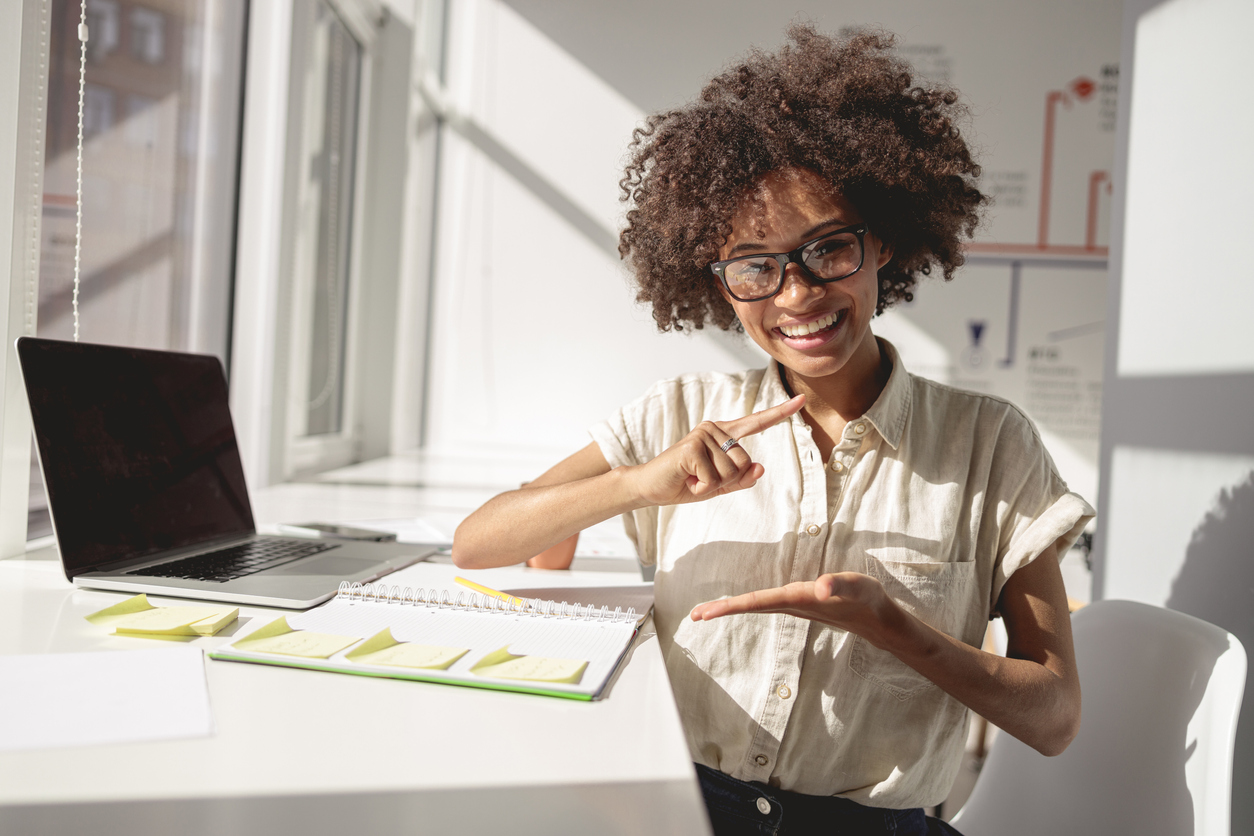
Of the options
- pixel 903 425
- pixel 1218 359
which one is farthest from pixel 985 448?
pixel 1218 359

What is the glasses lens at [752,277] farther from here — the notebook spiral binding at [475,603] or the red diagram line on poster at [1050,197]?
the red diagram line on poster at [1050,197]

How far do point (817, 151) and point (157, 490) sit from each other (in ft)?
3.42

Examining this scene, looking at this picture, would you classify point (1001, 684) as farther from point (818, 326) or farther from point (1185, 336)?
point (1185, 336)

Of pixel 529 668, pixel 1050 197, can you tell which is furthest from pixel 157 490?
pixel 1050 197

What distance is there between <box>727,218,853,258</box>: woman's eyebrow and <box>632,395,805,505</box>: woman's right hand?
0.20m

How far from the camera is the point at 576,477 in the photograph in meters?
1.18

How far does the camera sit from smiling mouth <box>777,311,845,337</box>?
1.06 meters

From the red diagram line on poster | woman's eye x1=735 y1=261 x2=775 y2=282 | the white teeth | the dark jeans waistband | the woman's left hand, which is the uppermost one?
the red diagram line on poster

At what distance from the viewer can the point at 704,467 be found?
0.96m

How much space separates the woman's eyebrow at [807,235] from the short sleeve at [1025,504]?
33cm

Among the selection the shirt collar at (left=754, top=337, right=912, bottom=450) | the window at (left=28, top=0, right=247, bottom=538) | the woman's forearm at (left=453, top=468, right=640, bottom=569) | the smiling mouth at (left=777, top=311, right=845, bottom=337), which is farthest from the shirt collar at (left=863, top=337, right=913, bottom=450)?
the window at (left=28, top=0, right=247, bottom=538)

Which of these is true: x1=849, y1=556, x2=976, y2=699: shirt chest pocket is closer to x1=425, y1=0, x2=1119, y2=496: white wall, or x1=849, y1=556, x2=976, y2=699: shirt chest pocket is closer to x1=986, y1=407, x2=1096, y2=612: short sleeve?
x1=986, y1=407, x2=1096, y2=612: short sleeve

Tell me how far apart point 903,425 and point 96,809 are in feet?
3.03

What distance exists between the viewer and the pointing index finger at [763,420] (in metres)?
1.00
